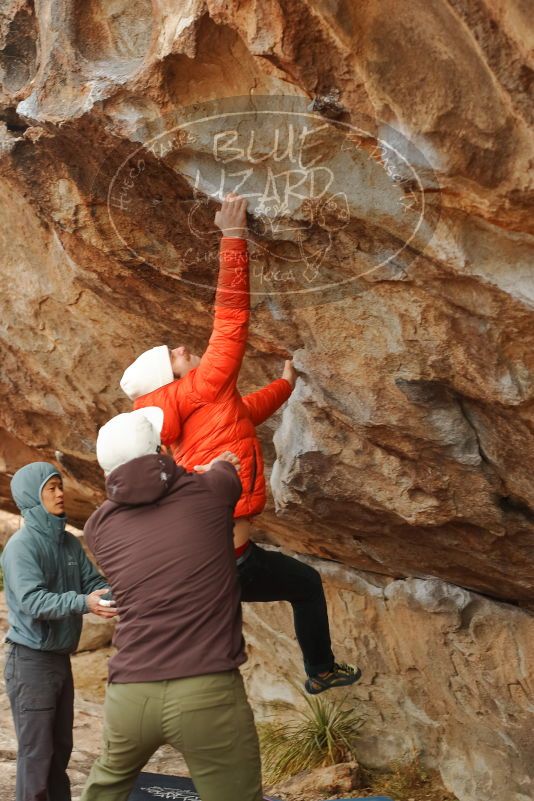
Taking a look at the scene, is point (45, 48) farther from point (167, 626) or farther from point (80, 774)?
point (80, 774)

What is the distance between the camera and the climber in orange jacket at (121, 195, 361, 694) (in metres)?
3.67

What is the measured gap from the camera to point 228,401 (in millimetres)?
3818

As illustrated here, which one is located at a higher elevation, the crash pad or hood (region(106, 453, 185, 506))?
hood (region(106, 453, 185, 506))

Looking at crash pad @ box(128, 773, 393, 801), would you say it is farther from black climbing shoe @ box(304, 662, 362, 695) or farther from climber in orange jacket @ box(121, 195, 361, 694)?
climber in orange jacket @ box(121, 195, 361, 694)

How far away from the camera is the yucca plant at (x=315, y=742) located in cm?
595

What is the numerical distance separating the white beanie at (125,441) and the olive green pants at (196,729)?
698mm

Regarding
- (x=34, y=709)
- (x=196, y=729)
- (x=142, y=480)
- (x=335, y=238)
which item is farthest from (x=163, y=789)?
(x=335, y=238)

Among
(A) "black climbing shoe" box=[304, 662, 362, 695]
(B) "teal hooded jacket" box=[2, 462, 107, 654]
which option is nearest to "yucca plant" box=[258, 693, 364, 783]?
(A) "black climbing shoe" box=[304, 662, 362, 695]
